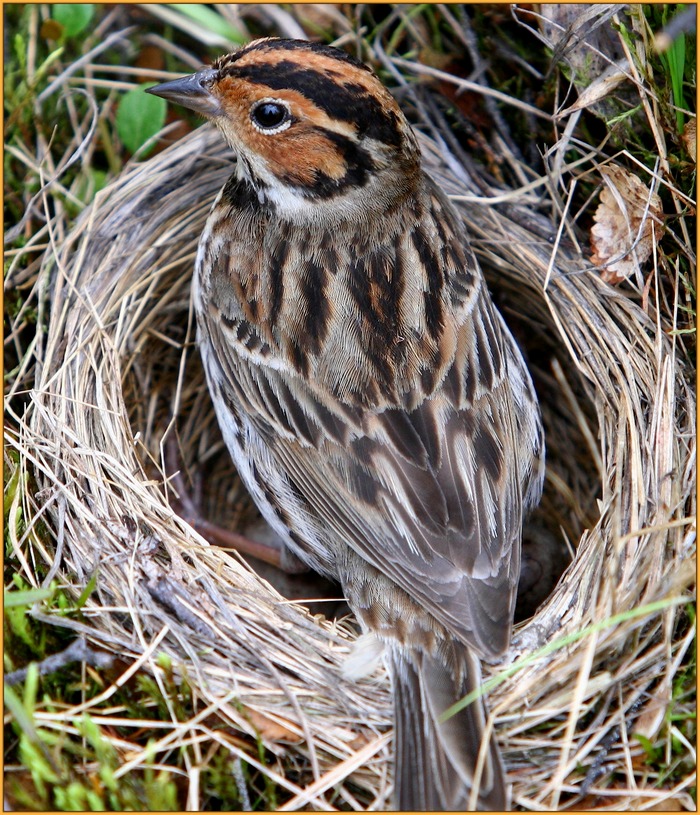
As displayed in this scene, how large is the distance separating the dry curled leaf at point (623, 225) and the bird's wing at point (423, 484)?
30.9 inches

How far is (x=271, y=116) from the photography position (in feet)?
11.7

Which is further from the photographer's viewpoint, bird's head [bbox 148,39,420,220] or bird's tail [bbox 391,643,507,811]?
bird's head [bbox 148,39,420,220]

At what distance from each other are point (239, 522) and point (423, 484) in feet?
6.02

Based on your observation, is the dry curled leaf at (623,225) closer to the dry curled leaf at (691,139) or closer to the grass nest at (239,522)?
the grass nest at (239,522)

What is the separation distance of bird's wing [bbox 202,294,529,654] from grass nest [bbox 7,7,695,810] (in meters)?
0.31

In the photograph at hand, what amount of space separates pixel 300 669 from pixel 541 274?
214 cm

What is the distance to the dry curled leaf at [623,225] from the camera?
3896mm

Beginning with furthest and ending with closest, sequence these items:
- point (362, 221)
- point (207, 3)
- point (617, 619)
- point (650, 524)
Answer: point (207, 3)
point (362, 221)
point (650, 524)
point (617, 619)

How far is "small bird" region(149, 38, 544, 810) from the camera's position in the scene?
325 centimetres

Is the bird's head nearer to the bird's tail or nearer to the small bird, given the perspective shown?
the small bird

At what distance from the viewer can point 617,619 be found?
9.75 feet

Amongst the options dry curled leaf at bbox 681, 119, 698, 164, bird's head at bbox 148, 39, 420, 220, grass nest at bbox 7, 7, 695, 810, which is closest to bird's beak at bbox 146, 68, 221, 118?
bird's head at bbox 148, 39, 420, 220

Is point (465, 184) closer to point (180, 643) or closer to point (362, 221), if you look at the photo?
point (362, 221)

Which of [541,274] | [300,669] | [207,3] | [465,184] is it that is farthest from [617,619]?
[207,3]
